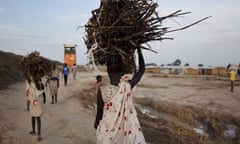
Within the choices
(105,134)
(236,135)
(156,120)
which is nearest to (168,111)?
(156,120)

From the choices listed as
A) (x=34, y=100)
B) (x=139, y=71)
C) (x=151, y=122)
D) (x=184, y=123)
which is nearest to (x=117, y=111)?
(x=139, y=71)

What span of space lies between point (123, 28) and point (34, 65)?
4083mm

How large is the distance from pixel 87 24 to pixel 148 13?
0.68m

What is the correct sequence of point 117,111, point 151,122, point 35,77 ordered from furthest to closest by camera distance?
point 151,122, point 35,77, point 117,111

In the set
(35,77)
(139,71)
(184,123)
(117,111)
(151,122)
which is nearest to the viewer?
(117,111)

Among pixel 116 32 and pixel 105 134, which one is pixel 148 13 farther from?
pixel 105 134

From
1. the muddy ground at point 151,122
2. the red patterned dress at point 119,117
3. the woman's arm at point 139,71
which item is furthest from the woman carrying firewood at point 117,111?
the muddy ground at point 151,122

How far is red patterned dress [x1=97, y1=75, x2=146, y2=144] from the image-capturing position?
2.93 metres

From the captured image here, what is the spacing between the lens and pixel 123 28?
2.97 m

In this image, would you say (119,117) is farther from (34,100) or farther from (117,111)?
(34,100)

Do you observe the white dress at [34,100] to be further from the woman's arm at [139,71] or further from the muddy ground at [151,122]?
the woman's arm at [139,71]

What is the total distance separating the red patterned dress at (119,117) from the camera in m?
2.93

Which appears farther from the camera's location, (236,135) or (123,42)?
(236,135)

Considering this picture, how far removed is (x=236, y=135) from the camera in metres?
9.30
